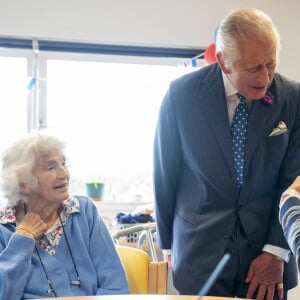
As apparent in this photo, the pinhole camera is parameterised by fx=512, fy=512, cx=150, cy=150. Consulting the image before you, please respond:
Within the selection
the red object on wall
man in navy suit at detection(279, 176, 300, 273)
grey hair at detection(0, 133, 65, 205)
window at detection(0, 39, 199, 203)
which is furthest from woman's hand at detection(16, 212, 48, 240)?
the red object on wall

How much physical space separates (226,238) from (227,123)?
1.24ft

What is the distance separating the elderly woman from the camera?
5.30ft

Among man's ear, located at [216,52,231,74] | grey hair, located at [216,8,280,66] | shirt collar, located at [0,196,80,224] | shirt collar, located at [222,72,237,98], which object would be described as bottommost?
shirt collar, located at [0,196,80,224]

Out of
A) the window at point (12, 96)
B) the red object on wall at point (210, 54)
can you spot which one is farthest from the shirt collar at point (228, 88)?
the window at point (12, 96)

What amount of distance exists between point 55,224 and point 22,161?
0.26 metres

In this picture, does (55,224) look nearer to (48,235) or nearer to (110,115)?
(48,235)

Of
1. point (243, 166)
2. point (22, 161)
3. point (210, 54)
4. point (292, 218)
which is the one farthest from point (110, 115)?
point (292, 218)

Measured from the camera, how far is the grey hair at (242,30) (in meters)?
1.58

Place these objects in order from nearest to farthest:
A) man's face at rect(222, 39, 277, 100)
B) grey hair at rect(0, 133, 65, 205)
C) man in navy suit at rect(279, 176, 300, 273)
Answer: man in navy suit at rect(279, 176, 300, 273) < man's face at rect(222, 39, 277, 100) < grey hair at rect(0, 133, 65, 205)

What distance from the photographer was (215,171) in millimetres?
1681

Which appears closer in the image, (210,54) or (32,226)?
(32,226)

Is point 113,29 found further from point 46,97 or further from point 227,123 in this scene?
point 227,123

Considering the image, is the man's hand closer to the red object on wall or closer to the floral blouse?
the floral blouse

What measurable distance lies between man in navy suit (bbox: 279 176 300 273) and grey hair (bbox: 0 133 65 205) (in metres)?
0.97
